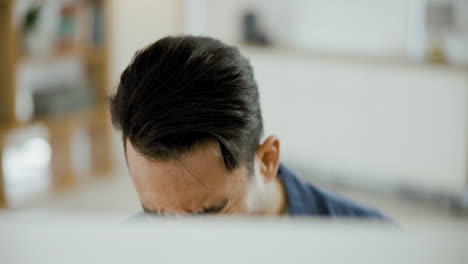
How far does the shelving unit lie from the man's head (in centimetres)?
210

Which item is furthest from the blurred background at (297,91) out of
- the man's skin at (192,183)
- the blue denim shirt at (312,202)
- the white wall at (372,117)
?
the man's skin at (192,183)

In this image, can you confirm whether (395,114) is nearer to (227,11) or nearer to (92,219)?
(227,11)

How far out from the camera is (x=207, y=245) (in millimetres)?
246

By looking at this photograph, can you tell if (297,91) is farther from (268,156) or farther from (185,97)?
(185,97)

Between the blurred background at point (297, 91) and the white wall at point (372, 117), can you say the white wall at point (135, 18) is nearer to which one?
the blurred background at point (297, 91)

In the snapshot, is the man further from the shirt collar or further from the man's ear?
the shirt collar

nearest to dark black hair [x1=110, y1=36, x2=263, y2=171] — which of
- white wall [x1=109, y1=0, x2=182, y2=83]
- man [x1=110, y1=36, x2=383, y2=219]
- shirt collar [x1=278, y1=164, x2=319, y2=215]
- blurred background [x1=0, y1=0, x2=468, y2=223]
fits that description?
man [x1=110, y1=36, x2=383, y2=219]

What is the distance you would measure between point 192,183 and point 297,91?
7.83 feet

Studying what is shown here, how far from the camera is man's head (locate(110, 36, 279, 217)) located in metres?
0.59

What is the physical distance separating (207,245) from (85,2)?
113 inches

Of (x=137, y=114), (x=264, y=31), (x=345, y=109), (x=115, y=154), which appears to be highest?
(x=137, y=114)

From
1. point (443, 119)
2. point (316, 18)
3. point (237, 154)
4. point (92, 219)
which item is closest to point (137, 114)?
point (237, 154)

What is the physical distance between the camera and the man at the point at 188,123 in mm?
593

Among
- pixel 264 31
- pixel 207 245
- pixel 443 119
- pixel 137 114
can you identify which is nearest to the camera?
pixel 207 245
